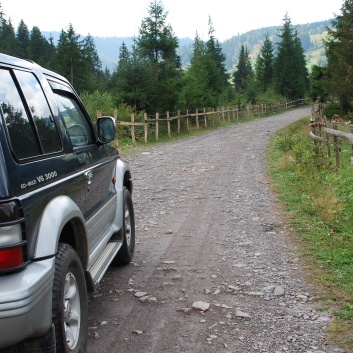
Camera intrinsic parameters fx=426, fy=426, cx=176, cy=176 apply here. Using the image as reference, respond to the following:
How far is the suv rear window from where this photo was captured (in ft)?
7.97

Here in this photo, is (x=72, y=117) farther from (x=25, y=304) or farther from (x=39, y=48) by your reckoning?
(x=39, y=48)

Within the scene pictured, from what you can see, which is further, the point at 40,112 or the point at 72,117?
the point at 72,117

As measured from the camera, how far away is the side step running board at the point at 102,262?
11.2 ft

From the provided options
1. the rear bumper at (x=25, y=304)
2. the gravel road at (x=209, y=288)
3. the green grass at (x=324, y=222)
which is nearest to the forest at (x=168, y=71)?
the green grass at (x=324, y=222)

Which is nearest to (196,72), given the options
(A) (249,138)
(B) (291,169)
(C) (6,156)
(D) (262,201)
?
(A) (249,138)

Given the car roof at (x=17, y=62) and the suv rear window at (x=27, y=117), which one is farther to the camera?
the car roof at (x=17, y=62)

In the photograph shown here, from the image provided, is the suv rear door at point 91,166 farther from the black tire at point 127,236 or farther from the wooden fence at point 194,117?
the wooden fence at point 194,117

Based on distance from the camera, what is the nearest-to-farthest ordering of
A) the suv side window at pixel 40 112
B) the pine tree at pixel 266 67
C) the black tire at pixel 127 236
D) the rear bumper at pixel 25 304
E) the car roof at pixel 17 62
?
the rear bumper at pixel 25 304 → the car roof at pixel 17 62 → the suv side window at pixel 40 112 → the black tire at pixel 127 236 → the pine tree at pixel 266 67

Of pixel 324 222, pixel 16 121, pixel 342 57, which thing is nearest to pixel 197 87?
pixel 342 57

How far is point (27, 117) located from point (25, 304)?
46.5 inches

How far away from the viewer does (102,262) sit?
12.5 feet

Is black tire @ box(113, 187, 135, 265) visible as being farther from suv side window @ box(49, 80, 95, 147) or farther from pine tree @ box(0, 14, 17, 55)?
pine tree @ box(0, 14, 17, 55)

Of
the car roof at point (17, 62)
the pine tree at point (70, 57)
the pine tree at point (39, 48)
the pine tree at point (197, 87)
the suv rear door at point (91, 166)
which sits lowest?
the suv rear door at point (91, 166)

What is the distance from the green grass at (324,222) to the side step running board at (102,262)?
1910 millimetres
